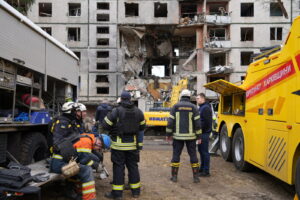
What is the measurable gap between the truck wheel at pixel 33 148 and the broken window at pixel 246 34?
32.0m

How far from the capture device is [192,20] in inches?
1282

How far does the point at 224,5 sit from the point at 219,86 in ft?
97.1

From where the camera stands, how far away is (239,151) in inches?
266

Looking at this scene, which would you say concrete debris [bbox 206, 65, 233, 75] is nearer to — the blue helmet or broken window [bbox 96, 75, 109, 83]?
broken window [bbox 96, 75, 109, 83]

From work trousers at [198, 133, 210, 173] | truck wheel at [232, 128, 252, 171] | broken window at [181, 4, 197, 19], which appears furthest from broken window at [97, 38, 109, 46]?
work trousers at [198, 133, 210, 173]

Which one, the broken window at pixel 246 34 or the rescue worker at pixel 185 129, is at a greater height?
the broken window at pixel 246 34

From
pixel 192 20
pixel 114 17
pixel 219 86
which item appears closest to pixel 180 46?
pixel 192 20

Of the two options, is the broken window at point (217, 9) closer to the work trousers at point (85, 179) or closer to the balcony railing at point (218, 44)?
the balcony railing at point (218, 44)

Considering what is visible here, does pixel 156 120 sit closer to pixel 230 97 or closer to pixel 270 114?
pixel 230 97

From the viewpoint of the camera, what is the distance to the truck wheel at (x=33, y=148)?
4961 millimetres

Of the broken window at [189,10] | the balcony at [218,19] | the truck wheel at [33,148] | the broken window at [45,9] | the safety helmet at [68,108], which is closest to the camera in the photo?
the safety helmet at [68,108]

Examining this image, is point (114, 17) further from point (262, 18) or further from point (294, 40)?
point (294, 40)

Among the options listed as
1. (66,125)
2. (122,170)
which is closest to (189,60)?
(122,170)

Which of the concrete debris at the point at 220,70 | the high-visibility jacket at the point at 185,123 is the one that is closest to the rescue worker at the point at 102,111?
the high-visibility jacket at the point at 185,123
